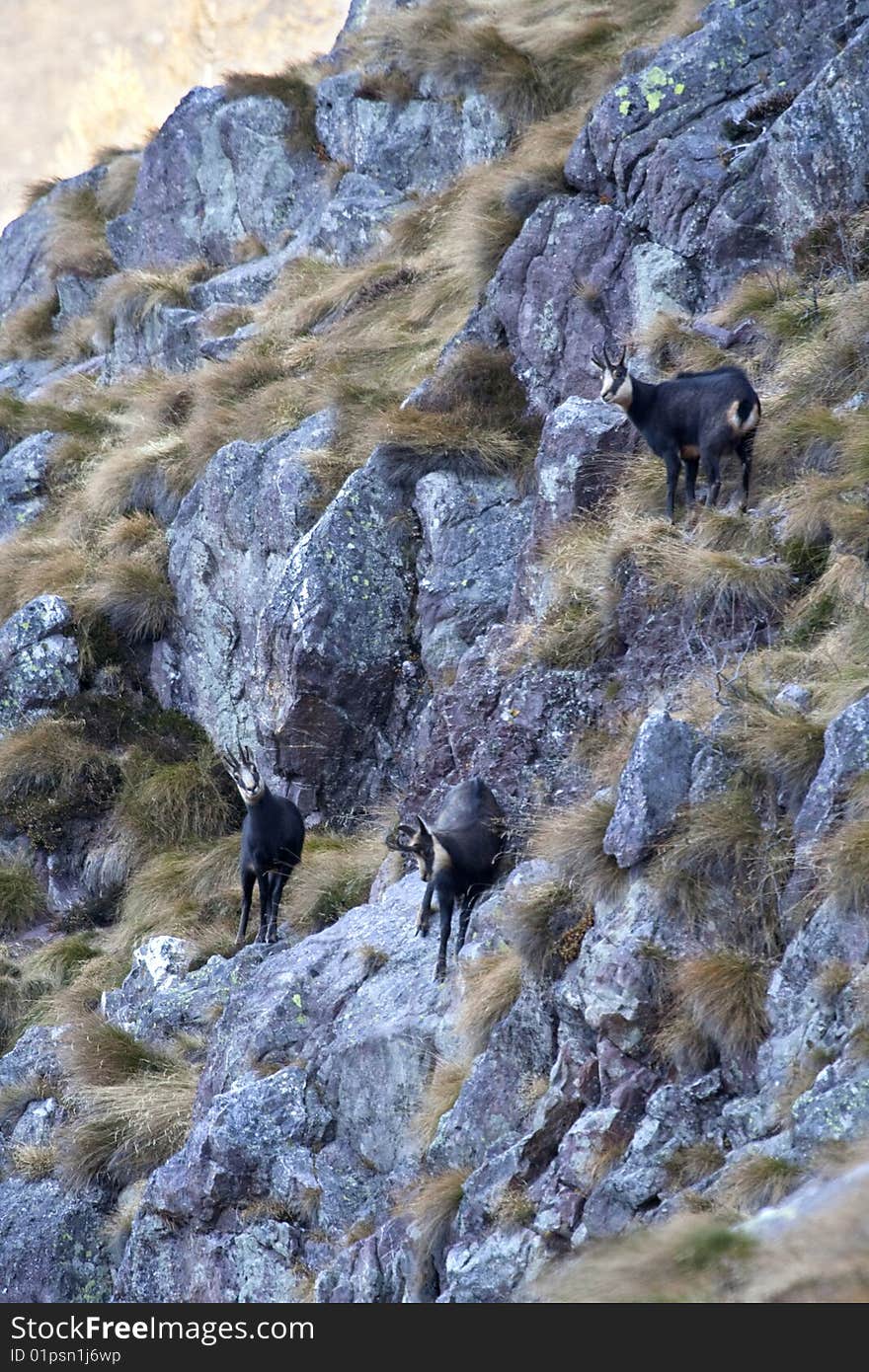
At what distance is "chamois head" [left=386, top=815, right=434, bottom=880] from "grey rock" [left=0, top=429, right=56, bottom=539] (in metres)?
12.5

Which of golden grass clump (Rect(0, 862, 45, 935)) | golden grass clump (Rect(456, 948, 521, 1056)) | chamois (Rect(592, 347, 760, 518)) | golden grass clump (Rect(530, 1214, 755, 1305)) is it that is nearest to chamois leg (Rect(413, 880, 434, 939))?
golden grass clump (Rect(456, 948, 521, 1056))

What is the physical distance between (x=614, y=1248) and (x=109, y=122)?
3512 centimetres

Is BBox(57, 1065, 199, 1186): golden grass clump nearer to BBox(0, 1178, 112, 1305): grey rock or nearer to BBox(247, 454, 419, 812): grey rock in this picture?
BBox(0, 1178, 112, 1305): grey rock

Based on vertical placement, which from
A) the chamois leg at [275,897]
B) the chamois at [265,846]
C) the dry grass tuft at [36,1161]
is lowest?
the dry grass tuft at [36,1161]

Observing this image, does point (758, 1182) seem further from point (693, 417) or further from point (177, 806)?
point (177, 806)

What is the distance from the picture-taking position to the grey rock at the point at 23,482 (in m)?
21.5

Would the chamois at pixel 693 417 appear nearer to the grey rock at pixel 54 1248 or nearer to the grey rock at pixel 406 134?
the grey rock at pixel 54 1248

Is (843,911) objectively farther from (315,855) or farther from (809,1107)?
(315,855)

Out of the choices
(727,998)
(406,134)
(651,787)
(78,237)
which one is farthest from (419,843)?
(78,237)

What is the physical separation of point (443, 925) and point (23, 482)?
551 inches

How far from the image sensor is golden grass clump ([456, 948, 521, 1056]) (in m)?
8.73

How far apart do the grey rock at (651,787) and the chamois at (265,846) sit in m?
4.50

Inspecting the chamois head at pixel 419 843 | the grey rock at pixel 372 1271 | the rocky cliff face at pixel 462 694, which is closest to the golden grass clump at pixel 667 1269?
the rocky cliff face at pixel 462 694

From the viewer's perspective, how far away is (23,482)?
21.9m
